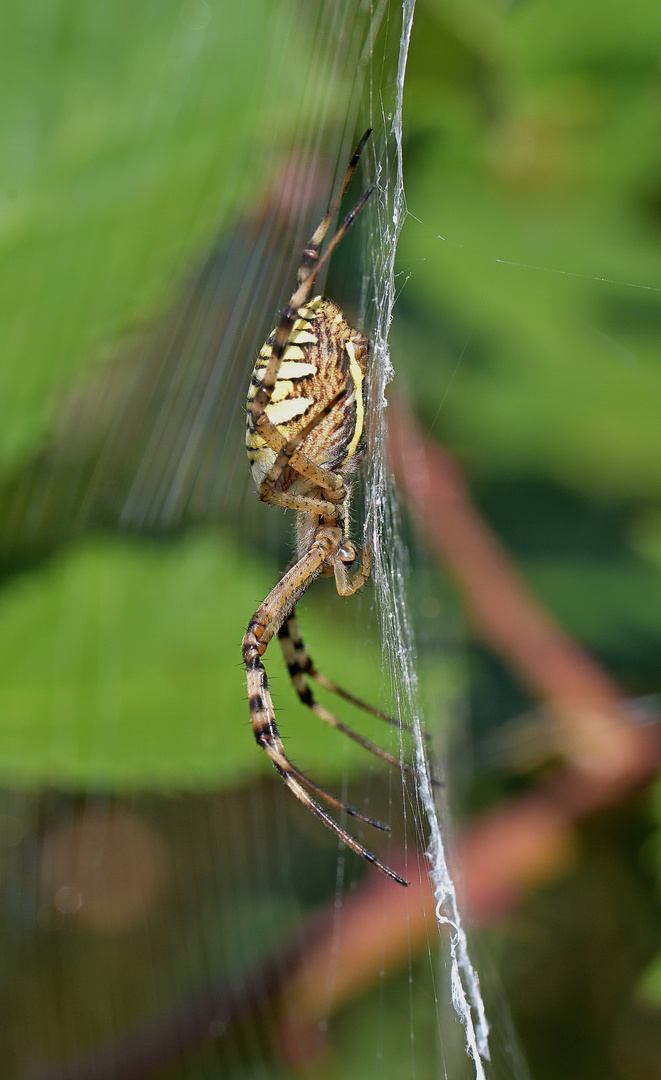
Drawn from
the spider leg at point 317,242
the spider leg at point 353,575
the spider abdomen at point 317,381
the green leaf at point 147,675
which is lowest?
the green leaf at point 147,675

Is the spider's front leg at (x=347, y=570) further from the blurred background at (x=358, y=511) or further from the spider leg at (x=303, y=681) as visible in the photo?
the spider leg at (x=303, y=681)

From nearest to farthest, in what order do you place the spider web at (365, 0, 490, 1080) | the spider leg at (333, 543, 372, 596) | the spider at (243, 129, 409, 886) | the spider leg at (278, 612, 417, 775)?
1. the spider web at (365, 0, 490, 1080)
2. the spider at (243, 129, 409, 886)
3. the spider leg at (333, 543, 372, 596)
4. the spider leg at (278, 612, 417, 775)

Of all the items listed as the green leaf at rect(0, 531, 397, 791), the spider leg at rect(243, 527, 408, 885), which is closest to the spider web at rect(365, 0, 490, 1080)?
the spider leg at rect(243, 527, 408, 885)

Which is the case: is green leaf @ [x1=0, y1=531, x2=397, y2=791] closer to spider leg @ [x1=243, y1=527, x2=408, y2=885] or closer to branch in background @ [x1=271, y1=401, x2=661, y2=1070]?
spider leg @ [x1=243, y1=527, x2=408, y2=885]

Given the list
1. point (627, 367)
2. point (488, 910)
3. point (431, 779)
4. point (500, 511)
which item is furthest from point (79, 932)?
point (627, 367)

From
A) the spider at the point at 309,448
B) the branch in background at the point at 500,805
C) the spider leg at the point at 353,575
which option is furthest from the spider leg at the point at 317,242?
the branch in background at the point at 500,805

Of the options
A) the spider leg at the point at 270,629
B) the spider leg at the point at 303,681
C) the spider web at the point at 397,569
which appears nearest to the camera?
the spider web at the point at 397,569

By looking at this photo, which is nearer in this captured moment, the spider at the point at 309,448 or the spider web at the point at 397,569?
the spider web at the point at 397,569
